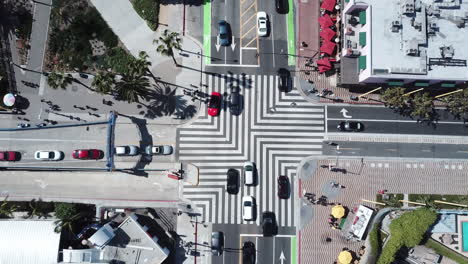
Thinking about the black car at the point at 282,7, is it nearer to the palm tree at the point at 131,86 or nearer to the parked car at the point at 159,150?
the palm tree at the point at 131,86

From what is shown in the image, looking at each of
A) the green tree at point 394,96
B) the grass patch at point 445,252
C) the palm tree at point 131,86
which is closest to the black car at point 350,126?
the green tree at point 394,96

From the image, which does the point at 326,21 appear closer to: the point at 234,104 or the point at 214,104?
the point at 234,104

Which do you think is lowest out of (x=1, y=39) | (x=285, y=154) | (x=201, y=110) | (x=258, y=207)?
(x=258, y=207)

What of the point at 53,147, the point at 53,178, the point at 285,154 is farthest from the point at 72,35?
the point at 285,154

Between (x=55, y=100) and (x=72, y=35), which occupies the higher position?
(x=72, y=35)

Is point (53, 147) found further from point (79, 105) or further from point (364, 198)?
point (364, 198)

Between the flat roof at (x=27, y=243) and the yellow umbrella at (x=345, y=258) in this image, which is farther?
the yellow umbrella at (x=345, y=258)
